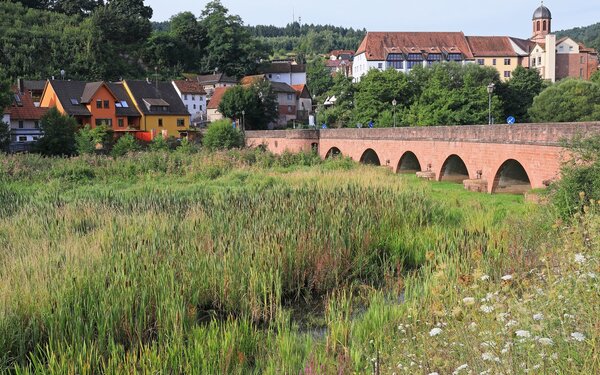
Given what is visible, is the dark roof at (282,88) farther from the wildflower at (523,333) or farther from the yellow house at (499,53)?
the wildflower at (523,333)

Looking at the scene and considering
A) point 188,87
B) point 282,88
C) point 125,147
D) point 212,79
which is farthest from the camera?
point 282,88

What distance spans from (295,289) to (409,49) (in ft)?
288

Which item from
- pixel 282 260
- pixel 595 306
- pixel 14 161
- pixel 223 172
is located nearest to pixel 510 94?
pixel 223 172

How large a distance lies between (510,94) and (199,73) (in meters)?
47.6

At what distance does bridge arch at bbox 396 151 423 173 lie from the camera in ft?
110

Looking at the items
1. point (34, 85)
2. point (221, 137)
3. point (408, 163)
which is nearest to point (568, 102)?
point (408, 163)

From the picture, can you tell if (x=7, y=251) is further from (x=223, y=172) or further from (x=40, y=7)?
(x=40, y=7)

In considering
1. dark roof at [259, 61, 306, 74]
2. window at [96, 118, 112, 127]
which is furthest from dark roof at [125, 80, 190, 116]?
dark roof at [259, 61, 306, 74]

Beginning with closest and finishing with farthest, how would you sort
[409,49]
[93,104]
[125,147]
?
[125,147]
[93,104]
[409,49]

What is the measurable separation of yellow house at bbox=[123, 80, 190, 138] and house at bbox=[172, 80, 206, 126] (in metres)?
10.5

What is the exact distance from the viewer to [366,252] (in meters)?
12.2

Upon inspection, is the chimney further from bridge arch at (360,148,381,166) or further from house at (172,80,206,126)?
bridge arch at (360,148,381,166)

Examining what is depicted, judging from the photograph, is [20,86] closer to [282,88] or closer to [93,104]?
[93,104]

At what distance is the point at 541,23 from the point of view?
3971 inches
